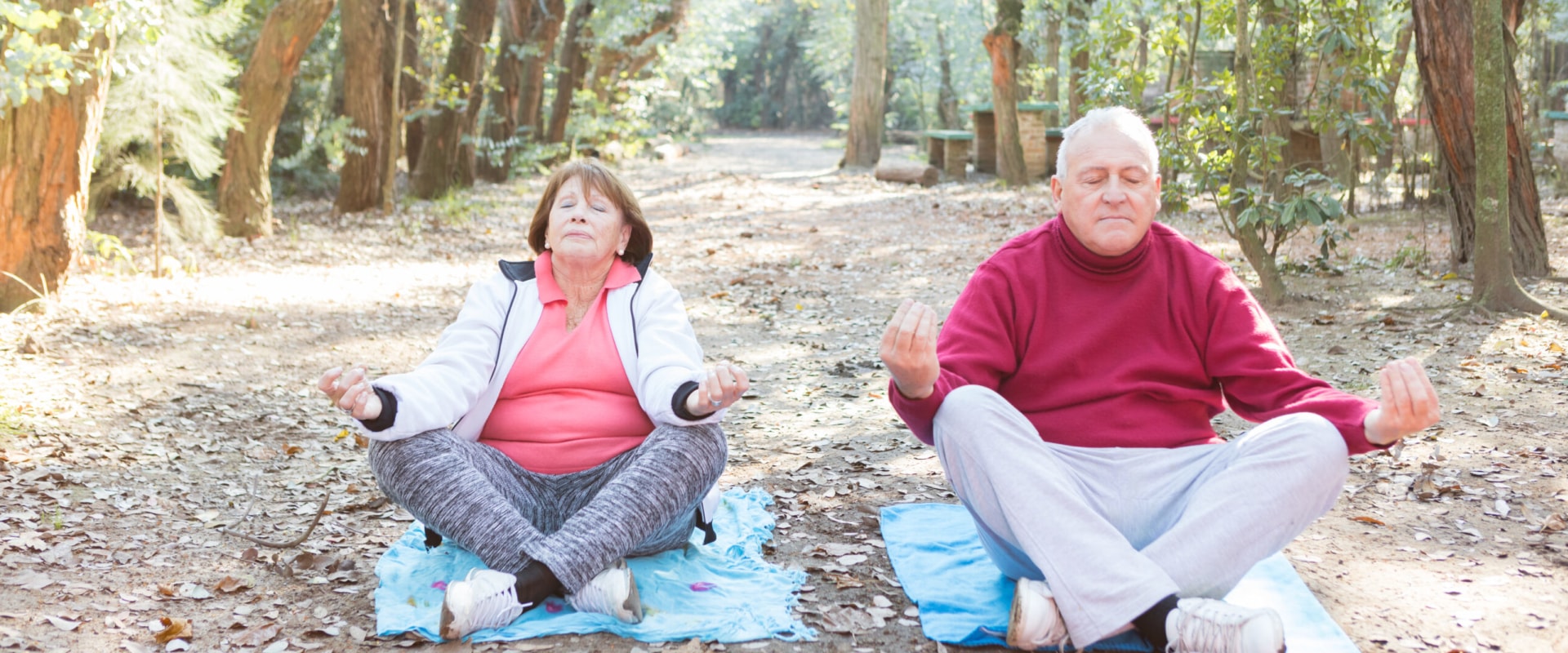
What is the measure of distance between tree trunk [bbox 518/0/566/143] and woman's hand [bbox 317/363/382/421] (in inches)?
467

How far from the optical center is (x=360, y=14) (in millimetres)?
10484

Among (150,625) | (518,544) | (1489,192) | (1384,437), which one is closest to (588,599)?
(518,544)

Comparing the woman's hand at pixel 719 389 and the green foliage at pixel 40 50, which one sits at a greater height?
the green foliage at pixel 40 50

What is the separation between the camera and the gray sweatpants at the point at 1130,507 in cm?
247

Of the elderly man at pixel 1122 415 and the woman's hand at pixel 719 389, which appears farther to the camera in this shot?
the woman's hand at pixel 719 389

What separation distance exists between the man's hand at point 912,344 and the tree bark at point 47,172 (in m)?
5.28

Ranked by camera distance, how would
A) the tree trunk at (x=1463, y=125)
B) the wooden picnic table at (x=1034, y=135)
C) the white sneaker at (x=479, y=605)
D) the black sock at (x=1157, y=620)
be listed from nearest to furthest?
the black sock at (x=1157, y=620), the white sneaker at (x=479, y=605), the tree trunk at (x=1463, y=125), the wooden picnic table at (x=1034, y=135)

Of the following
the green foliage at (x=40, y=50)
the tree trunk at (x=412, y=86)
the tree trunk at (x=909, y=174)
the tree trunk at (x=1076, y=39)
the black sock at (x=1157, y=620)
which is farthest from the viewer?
the tree trunk at (x=909, y=174)

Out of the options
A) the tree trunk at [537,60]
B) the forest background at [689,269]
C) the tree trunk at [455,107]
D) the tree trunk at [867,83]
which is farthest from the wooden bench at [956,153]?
the tree trunk at [455,107]

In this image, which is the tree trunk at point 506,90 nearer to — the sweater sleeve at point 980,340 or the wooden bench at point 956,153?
the wooden bench at point 956,153

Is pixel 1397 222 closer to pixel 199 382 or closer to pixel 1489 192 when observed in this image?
pixel 1489 192

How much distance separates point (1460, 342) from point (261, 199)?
8736 mm

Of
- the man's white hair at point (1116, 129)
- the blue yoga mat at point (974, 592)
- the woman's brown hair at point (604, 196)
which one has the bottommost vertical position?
the blue yoga mat at point (974, 592)

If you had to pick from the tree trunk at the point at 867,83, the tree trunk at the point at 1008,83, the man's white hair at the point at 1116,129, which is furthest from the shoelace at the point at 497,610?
the tree trunk at the point at 867,83
